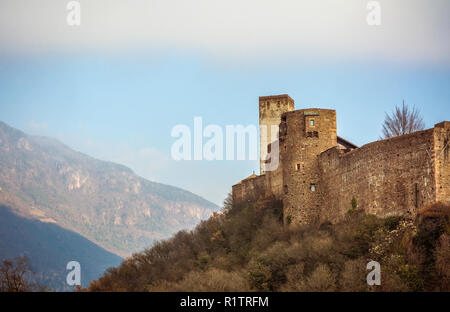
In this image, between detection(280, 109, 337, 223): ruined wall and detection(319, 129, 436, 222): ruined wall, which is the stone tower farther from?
detection(319, 129, 436, 222): ruined wall

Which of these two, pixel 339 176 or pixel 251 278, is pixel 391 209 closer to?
pixel 339 176

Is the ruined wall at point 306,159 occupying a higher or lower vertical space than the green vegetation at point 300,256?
higher

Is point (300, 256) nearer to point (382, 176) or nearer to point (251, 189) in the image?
point (382, 176)

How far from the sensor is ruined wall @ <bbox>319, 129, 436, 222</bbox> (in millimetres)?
44250

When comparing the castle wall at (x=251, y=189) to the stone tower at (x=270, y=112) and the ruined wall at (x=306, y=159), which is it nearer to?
the stone tower at (x=270, y=112)

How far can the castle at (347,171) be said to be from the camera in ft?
143

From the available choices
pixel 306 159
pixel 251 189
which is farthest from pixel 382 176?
pixel 251 189

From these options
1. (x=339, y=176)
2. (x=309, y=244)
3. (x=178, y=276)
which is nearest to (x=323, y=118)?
(x=339, y=176)

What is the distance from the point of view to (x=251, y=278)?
52344mm

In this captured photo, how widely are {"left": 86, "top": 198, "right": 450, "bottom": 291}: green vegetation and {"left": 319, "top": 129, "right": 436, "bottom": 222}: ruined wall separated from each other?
965mm

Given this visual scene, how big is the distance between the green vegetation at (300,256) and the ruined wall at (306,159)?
171 centimetres

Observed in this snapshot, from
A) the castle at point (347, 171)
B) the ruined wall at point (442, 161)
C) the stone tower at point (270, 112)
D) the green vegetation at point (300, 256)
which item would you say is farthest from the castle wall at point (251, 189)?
the ruined wall at point (442, 161)

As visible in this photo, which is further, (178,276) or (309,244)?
(178,276)
